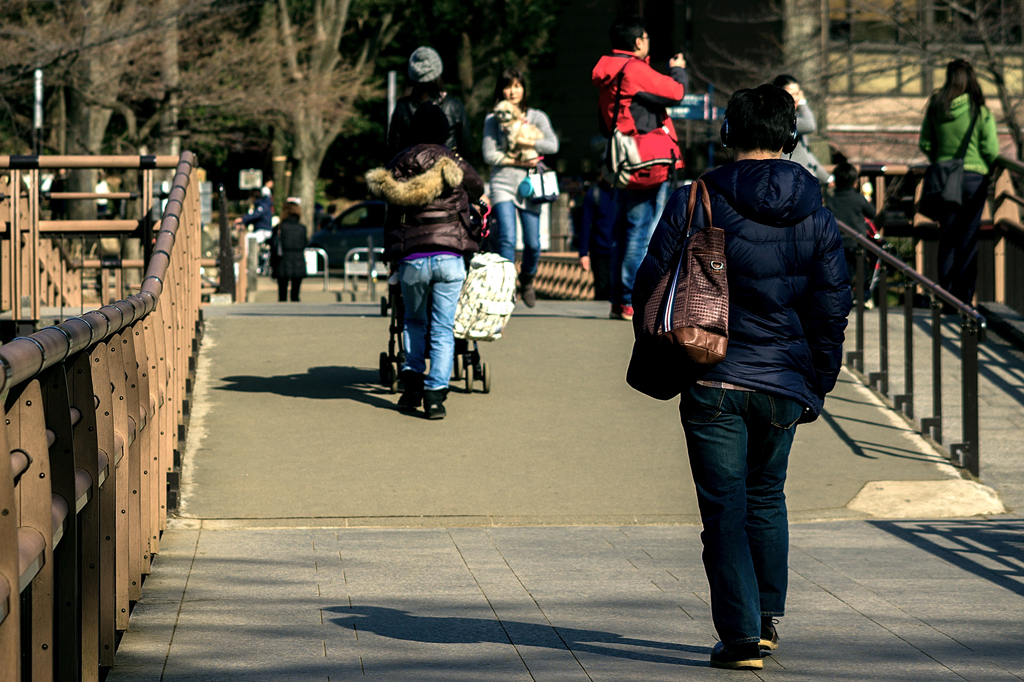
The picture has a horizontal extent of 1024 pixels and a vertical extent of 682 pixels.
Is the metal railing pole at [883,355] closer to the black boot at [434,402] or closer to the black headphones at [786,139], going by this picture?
the black boot at [434,402]

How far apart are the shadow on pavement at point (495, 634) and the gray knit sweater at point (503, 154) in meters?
6.32

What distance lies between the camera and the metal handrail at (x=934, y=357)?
789 cm

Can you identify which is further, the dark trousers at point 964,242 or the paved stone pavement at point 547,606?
the dark trousers at point 964,242

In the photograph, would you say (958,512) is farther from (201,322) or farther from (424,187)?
(201,322)

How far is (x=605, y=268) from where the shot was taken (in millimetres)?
13906

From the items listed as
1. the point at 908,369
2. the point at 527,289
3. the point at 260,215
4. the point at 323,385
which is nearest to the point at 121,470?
the point at 323,385

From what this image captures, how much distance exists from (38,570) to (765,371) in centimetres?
226

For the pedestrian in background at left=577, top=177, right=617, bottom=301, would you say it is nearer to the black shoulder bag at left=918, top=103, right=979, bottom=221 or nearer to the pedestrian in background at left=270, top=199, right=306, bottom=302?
the black shoulder bag at left=918, top=103, right=979, bottom=221

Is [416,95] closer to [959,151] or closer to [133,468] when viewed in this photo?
[133,468]

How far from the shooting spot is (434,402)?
8188mm

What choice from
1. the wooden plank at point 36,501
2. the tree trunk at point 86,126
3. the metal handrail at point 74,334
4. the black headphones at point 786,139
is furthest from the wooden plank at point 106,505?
the tree trunk at point 86,126

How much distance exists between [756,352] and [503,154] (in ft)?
22.3

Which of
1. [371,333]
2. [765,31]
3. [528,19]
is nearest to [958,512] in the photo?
[371,333]

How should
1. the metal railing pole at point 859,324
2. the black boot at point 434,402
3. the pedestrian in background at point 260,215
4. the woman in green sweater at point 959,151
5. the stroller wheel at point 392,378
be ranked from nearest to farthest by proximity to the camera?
1. the black boot at point 434,402
2. the stroller wheel at point 392,378
3. the metal railing pole at point 859,324
4. the woman in green sweater at point 959,151
5. the pedestrian in background at point 260,215
